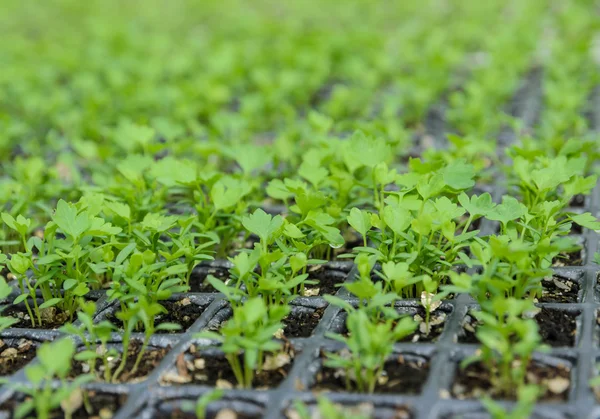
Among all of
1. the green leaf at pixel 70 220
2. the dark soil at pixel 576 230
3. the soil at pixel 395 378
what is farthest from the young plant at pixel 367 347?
the dark soil at pixel 576 230

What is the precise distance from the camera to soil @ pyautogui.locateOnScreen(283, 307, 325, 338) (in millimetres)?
1521

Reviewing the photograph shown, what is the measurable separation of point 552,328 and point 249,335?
66 centimetres

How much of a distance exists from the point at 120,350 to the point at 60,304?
1.06ft

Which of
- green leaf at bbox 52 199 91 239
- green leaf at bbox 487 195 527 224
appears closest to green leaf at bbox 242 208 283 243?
green leaf at bbox 52 199 91 239

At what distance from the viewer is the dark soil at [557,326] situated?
4.65ft

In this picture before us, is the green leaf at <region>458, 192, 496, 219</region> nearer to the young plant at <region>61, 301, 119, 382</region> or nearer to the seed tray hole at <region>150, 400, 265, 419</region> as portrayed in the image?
the seed tray hole at <region>150, 400, 265, 419</region>

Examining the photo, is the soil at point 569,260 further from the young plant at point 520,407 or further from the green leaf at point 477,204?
the young plant at point 520,407

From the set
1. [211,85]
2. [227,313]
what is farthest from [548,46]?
[227,313]

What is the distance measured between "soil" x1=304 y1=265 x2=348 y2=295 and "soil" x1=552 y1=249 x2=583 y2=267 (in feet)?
1.83

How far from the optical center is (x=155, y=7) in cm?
589

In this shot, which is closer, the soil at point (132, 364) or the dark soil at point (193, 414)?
the dark soil at point (193, 414)

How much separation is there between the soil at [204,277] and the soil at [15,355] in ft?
1.40

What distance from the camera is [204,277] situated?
6.08 feet

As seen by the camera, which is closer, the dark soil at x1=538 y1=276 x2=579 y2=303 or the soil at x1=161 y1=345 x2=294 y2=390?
the soil at x1=161 y1=345 x2=294 y2=390
